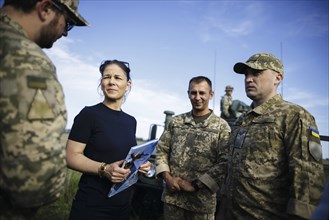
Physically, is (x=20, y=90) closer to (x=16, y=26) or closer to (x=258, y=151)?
(x=16, y=26)

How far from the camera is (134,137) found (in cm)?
224

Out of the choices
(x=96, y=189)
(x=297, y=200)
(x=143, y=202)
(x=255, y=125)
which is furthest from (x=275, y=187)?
(x=143, y=202)

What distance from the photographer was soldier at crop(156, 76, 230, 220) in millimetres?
2637

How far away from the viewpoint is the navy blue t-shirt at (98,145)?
1840 mm

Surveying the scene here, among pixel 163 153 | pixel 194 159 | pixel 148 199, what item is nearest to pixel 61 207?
pixel 148 199

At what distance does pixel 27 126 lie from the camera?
3.03 feet

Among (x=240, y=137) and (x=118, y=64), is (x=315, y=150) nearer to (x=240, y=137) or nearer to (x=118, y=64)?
(x=240, y=137)

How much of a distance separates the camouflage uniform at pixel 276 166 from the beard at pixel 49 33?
1727mm

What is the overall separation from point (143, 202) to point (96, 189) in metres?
3.39

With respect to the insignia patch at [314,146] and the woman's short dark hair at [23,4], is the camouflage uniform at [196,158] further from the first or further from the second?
the woman's short dark hair at [23,4]

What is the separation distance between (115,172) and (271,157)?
4.13 feet

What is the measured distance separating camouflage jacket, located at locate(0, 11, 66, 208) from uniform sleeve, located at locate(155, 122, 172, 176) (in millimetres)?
1979

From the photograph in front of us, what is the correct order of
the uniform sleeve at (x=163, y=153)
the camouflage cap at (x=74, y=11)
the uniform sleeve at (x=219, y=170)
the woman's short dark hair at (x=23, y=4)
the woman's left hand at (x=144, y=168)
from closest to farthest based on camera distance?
the woman's short dark hair at (x=23, y=4) < the camouflage cap at (x=74, y=11) < the woman's left hand at (x=144, y=168) < the uniform sleeve at (x=219, y=170) < the uniform sleeve at (x=163, y=153)

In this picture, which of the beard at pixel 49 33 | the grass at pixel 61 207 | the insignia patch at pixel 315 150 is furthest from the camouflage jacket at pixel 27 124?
the grass at pixel 61 207
